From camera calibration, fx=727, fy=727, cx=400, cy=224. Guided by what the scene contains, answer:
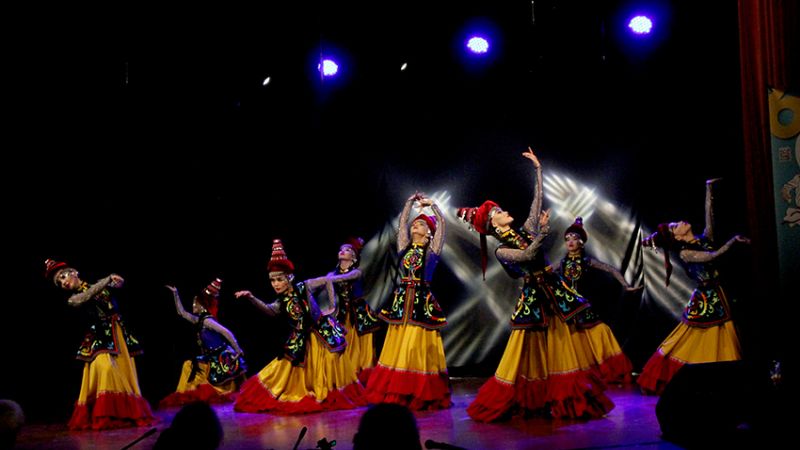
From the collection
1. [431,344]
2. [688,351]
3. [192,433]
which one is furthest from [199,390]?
[192,433]

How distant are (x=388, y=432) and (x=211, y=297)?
572 cm

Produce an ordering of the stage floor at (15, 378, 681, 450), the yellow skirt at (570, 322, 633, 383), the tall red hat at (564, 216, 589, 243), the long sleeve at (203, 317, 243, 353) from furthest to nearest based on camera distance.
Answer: the tall red hat at (564, 216, 589, 243) < the long sleeve at (203, 317, 243, 353) < the yellow skirt at (570, 322, 633, 383) < the stage floor at (15, 378, 681, 450)

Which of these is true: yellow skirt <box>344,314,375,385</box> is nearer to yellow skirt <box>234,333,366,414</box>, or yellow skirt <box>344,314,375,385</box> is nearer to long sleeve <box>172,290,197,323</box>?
yellow skirt <box>234,333,366,414</box>

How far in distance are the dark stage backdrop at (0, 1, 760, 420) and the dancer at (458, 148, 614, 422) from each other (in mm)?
2393

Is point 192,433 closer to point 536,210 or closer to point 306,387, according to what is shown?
point 536,210

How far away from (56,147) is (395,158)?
364cm

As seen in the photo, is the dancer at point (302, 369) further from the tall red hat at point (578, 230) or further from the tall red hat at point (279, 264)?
the tall red hat at point (578, 230)

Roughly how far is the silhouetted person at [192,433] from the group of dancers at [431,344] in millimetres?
3219

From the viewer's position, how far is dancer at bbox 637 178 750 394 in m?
6.19

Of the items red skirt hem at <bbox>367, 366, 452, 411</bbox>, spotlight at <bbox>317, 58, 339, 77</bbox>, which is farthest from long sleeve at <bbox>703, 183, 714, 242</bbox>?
spotlight at <bbox>317, 58, 339, 77</bbox>

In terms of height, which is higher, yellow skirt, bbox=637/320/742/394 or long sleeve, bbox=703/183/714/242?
long sleeve, bbox=703/183/714/242

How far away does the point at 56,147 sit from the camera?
6.91 metres

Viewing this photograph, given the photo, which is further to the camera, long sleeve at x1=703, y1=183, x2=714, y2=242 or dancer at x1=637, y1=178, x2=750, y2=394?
long sleeve at x1=703, y1=183, x2=714, y2=242

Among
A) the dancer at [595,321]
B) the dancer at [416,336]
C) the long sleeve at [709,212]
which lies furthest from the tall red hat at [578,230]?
the dancer at [416,336]
